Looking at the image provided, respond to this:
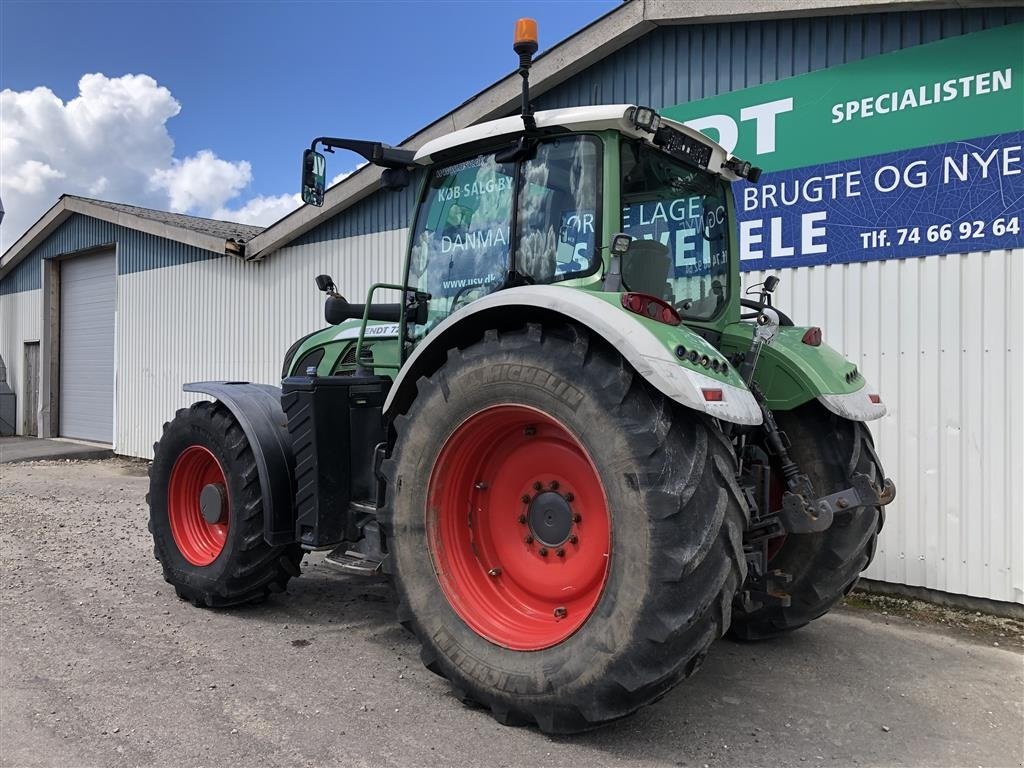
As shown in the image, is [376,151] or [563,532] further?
[376,151]

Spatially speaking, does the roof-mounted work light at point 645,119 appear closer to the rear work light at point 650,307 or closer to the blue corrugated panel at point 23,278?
the rear work light at point 650,307

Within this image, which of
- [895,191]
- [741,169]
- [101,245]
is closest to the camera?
[741,169]

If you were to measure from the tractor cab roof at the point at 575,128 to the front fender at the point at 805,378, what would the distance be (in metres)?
0.97

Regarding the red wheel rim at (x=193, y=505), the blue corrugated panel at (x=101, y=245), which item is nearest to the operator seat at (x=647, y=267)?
the red wheel rim at (x=193, y=505)

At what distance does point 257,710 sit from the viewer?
3.32 metres

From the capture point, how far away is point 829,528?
3.78 metres

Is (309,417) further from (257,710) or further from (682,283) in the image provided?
(682,283)

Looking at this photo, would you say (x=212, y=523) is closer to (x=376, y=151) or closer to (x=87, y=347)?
(x=376, y=151)

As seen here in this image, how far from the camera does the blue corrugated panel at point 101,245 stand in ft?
42.5

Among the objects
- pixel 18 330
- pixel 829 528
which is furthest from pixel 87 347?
pixel 829 528

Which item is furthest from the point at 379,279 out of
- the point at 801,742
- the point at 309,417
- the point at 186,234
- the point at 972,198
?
the point at 801,742

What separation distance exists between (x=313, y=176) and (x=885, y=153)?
4029 millimetres

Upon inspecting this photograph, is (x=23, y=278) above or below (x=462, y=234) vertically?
above

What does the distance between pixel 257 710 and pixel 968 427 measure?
4.71m
